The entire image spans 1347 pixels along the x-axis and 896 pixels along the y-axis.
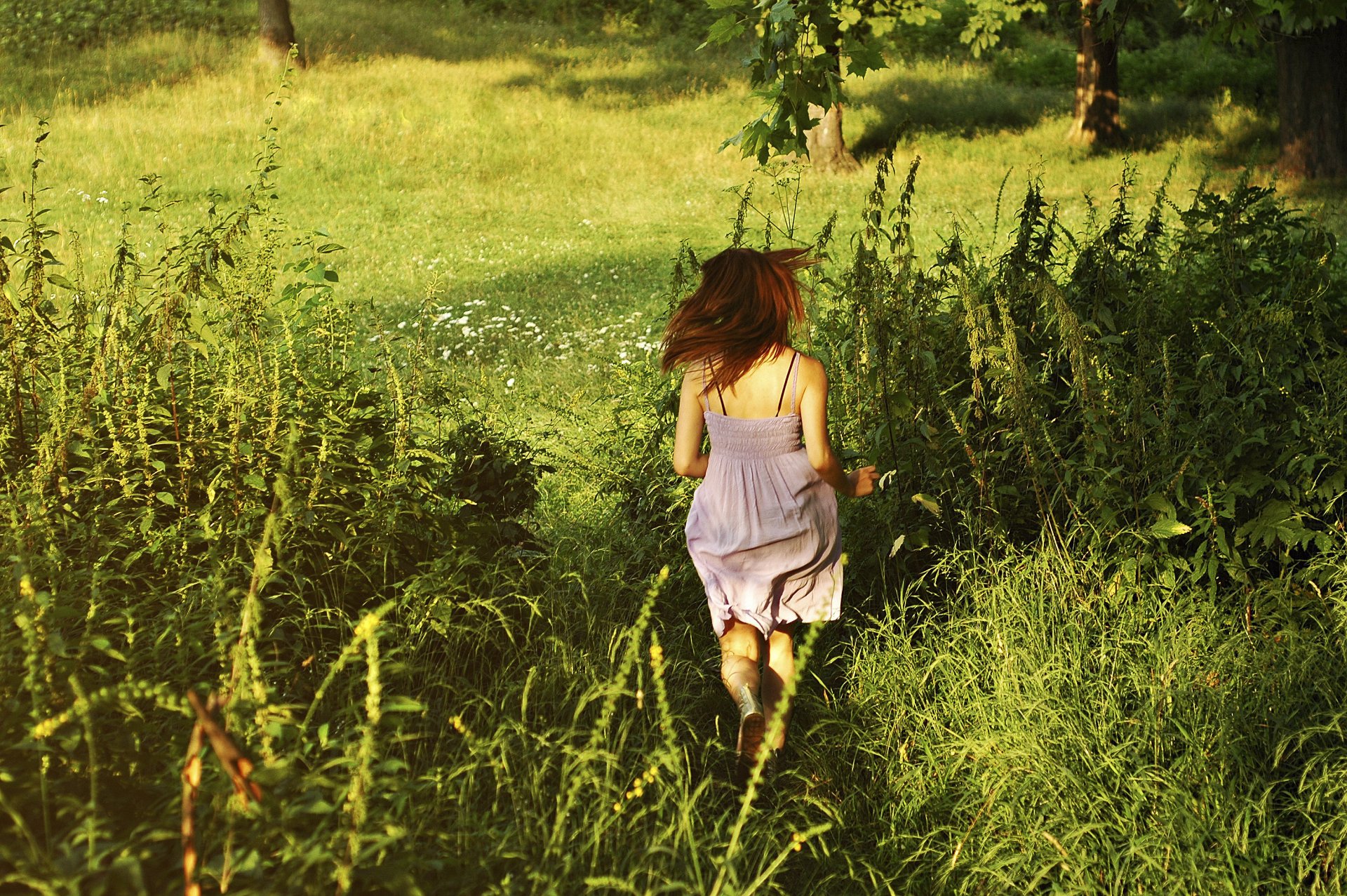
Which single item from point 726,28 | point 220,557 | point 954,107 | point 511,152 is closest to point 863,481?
point 220,557

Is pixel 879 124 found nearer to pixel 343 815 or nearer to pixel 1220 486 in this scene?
pixel 1220 486

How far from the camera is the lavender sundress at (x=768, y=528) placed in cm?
404

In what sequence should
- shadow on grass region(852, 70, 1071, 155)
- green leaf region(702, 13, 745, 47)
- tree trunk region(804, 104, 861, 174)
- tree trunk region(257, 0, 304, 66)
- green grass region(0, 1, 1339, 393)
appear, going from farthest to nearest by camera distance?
tree trunk region(257, 0, 304, 66), shadow on grass region(852, 70, 1071, 155), tree trunk region(804, 104, 861, 174), green grass region(0, 1, 1339, 393), green leaf region(702, 13, 745, 47)

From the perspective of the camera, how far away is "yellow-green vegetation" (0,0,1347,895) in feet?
8.64

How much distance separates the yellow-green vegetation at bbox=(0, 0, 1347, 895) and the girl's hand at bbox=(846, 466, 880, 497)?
521 millimetres

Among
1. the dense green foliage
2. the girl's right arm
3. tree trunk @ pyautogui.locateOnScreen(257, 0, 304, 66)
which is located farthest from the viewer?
the dense green foliage

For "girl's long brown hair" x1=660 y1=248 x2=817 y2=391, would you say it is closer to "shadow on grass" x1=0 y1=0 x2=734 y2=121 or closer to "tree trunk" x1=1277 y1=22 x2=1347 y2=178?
"tree trunk" x1=1277 y1=22 x2=1347 y2=178

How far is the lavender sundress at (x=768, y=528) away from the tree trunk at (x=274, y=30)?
21.6 meters

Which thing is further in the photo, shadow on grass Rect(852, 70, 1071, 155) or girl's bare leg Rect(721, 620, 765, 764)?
shadow on grass Rect(852, 70, 1071, 155)

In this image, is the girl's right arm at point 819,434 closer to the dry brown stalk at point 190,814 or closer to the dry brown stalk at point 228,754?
the dry brown stalk at point 228,754

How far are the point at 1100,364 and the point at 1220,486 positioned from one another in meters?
0.72

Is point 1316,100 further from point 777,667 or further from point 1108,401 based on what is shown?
point 777,667

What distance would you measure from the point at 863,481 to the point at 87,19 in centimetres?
Answer: 2847

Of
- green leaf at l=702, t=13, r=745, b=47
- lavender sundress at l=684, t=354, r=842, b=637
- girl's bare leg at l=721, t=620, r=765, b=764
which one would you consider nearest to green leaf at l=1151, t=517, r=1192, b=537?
lavender sundress at l=684, t=354, r=842, b=637
